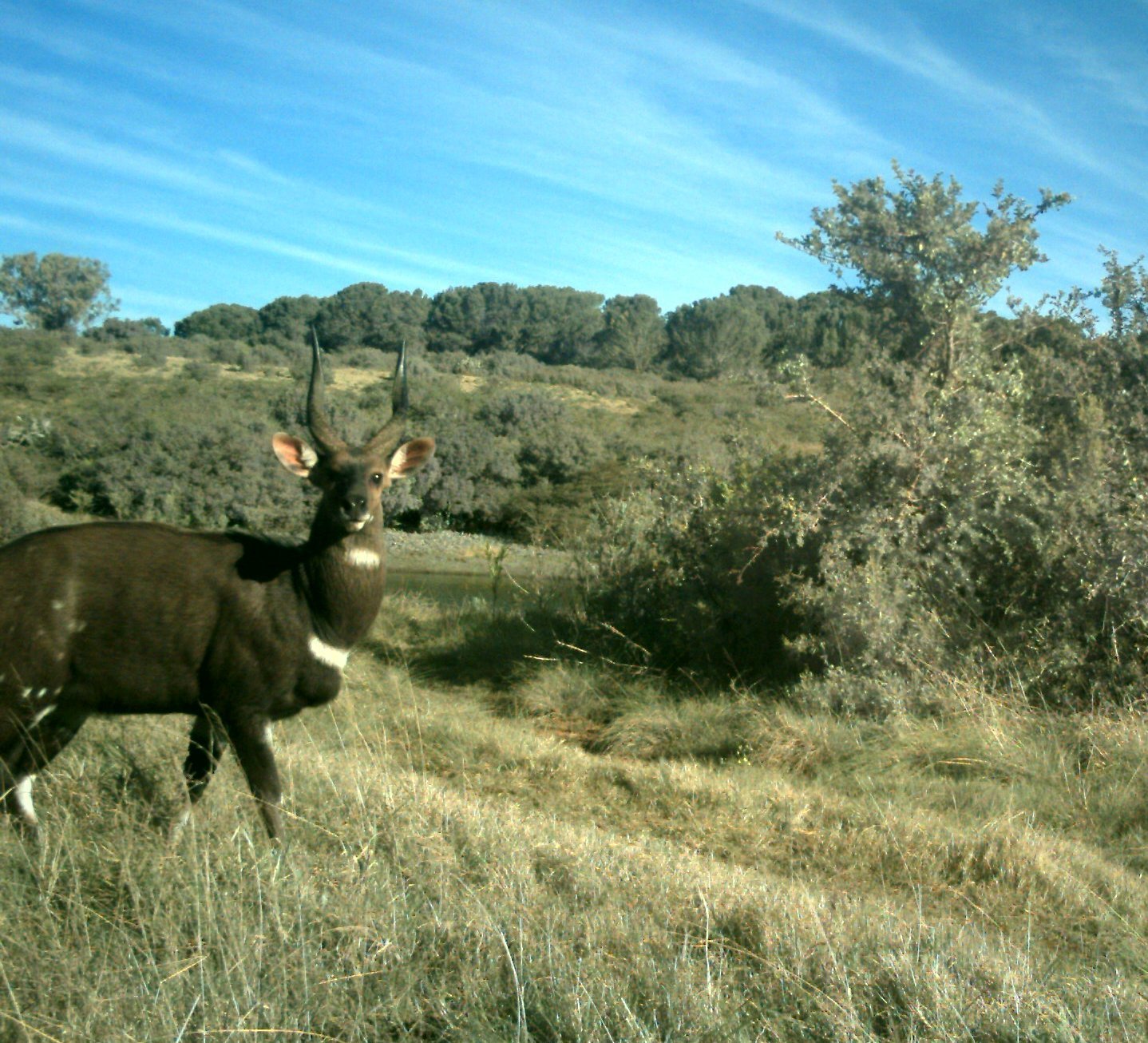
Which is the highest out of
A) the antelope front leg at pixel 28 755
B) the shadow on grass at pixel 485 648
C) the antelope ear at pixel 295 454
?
the antelope ear at pixel 295 454

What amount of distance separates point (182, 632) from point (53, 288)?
5878 centimetres

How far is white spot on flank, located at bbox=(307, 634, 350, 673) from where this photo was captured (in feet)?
18.4

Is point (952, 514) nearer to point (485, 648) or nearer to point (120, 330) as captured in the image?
point (485, 648)

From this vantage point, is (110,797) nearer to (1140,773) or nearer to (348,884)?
(348,884)

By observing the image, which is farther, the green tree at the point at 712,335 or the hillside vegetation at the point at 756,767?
the green tree at the point at 712,335

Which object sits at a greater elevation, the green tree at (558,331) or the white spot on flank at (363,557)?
the green tree at (558,331)

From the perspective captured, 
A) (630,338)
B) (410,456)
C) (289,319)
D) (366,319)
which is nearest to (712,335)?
(630,338)

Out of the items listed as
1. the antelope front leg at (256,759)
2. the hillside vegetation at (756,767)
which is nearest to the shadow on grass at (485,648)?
the hillside vegetation at (756,767)

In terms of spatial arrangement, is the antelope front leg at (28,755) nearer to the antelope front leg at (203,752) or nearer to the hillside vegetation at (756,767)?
the hillside vegetation at (756,767)

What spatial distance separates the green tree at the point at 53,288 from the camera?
56.8 meters

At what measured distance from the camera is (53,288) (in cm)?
5728

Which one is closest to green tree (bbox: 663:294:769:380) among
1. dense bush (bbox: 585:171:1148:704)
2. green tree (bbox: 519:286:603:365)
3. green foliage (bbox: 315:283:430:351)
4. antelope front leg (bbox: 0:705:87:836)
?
green tree (bbox: 519:286:603:365)

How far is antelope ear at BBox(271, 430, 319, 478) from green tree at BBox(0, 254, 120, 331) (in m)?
55.8

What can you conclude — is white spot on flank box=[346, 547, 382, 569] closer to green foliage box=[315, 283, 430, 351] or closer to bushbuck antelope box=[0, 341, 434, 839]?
bushbuck antelope box=[0, 341, 434, 839]
